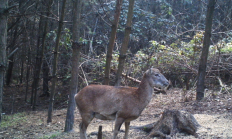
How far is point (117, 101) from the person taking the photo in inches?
256

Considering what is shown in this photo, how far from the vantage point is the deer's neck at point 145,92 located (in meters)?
6.62

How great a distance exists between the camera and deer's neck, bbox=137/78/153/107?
6.62m

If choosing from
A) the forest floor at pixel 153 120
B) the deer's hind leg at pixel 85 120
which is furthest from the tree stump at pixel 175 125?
the deer's hind leg at pixel 85 120

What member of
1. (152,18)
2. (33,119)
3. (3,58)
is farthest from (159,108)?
(152,18)

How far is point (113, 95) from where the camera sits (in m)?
6.62

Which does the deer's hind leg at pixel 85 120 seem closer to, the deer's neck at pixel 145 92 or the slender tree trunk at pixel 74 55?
the slender tree trunk at pixel 74 55

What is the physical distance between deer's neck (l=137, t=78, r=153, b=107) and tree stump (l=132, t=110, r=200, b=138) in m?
0.67

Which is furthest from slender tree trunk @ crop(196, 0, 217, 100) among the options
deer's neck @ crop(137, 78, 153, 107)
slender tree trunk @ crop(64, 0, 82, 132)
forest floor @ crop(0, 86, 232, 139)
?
slender tree trunk @ crop(64, 0, 82, 132)

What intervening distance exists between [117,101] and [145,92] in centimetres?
85

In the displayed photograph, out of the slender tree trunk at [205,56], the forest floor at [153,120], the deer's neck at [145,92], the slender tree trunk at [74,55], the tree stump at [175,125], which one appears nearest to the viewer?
the tree stump at [175,125]

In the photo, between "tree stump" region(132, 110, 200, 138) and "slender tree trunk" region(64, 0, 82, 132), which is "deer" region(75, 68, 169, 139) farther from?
"slender tree trunk" region(64, 0, 82, 132)

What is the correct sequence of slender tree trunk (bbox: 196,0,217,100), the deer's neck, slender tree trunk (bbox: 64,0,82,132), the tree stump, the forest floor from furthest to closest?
slender tree trunk (bbox: 196,0,217,100) → slender tree trunk (bbox: 64,0,82,132) → the forest floor → the deer's neck → the tree stump

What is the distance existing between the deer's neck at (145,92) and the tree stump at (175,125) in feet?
2.18

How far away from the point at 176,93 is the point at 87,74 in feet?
15.3
